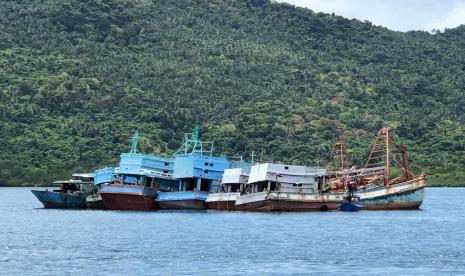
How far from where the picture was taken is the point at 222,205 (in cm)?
14938

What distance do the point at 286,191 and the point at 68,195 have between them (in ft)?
A: 125

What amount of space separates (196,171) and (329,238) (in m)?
45.5

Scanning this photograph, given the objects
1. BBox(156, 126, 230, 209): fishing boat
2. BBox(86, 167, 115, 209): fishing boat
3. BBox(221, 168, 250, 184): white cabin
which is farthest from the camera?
BBox(86, 167, 115, 209): fishing boat

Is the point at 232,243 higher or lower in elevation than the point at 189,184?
lower

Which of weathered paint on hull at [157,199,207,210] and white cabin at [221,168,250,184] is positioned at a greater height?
white cabin at [221,168,250,184]

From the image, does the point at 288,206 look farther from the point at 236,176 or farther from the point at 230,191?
the point at 230,191

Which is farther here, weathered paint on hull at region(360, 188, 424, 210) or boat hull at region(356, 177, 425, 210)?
weathered paint on hull at region(360, 188, 424, 210)

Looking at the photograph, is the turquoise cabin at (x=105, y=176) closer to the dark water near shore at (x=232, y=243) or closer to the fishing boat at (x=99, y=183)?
the fishing boat at (x=99, y=183)

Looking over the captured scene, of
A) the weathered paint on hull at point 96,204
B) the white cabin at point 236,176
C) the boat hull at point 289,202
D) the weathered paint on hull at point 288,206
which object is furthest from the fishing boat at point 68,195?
the weathered paint on hull at point 288,206

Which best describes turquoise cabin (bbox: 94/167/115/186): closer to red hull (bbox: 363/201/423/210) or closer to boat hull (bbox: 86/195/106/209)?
boat hull (bbox: 86/195/106/209)

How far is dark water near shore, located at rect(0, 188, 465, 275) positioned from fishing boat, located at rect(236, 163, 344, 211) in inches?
70.6

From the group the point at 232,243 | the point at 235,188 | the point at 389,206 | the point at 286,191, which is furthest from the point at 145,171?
the point at 232,243

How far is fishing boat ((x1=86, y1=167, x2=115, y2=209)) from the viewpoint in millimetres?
159000

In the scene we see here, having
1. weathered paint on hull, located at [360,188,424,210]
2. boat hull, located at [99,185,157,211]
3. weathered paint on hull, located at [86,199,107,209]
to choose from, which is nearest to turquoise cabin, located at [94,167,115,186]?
weathered paint on hull, located at [86,199,107,209]
